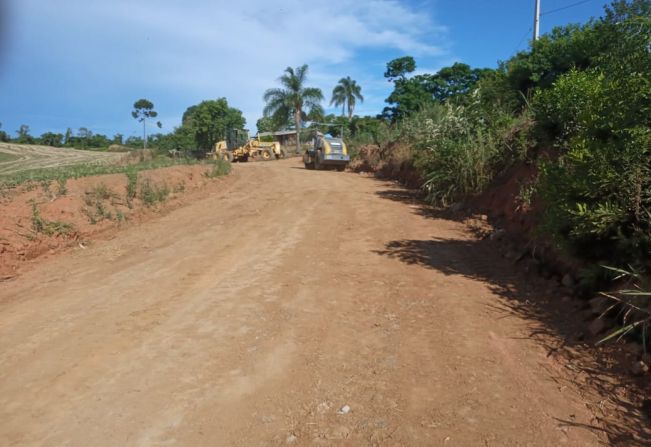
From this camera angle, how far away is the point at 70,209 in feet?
33.6

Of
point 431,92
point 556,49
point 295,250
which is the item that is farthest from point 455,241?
point 431,92

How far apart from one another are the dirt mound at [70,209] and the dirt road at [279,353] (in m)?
1.38

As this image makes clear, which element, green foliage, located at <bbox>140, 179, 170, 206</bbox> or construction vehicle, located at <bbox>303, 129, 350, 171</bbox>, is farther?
construction vehicle, located at <bbox>303, 129, 350, 171</bbox>

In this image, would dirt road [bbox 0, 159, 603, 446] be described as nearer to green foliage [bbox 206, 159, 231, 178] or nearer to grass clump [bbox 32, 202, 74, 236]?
grass clump [bbox 32, 202, 74, 236]

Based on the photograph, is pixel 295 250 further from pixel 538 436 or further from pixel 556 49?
pixel 556 49

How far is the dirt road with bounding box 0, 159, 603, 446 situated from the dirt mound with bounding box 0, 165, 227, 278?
138cm

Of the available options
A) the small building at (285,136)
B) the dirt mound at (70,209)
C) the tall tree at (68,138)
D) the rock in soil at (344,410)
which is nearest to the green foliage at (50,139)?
the tall tree at (68,138)

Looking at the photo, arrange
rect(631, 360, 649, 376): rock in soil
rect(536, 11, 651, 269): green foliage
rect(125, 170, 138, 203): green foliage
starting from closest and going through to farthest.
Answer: rect(631, 360, 649, 376): rock in soil → rect(536, 11, 651, 269): green foliage → rect(125, 170, 138, 203): green foliage

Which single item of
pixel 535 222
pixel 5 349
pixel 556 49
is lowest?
pixel 5 349

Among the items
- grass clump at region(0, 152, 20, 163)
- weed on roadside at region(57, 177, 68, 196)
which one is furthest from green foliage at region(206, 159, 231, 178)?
grass clump at region(0, 152, 20, 163)

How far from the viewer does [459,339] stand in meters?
4.38

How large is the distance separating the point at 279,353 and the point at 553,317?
2.83m

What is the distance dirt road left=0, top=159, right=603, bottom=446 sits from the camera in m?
3.17

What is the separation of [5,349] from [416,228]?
6.87 meters
